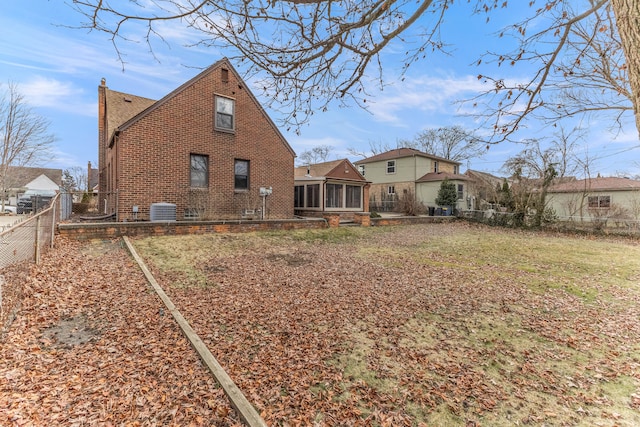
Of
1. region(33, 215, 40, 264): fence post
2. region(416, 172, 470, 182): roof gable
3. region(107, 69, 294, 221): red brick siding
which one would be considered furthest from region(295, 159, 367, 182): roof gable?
region(33, 215, 40, 264): fence post

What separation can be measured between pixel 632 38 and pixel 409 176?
27.9 meters

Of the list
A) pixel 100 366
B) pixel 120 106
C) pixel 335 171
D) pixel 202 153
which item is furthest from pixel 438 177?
pixel 100 366

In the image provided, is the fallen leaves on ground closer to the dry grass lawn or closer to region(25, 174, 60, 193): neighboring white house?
the dry grass lawn

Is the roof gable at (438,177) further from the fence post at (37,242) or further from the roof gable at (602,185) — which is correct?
the fence post at (37,242)

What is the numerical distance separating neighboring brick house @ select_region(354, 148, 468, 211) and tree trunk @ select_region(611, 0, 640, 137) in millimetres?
25559

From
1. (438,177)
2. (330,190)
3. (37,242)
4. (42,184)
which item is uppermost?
(42,184)

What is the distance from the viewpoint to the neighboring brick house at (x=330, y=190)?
18.0 meters

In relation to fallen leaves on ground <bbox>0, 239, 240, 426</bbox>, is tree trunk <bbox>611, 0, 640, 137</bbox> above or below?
above

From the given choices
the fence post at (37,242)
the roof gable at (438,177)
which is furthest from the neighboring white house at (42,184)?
the fence post at (37,242)

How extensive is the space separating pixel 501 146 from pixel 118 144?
40.0ft

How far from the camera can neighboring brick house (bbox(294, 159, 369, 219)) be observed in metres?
18.0

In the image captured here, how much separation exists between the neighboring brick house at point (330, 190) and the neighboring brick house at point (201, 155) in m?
2.87

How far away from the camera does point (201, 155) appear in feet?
41.7

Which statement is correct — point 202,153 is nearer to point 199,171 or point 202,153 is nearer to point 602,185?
point 199,171
